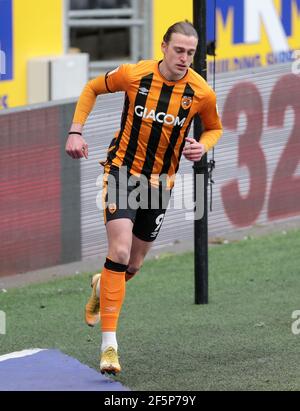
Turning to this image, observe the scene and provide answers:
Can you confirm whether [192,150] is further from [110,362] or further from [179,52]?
[110,362]

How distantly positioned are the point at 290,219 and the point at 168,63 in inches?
207

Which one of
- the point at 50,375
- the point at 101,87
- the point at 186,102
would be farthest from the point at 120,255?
the point at 101,87

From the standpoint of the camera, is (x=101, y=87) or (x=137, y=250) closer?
(x=101, y=87)

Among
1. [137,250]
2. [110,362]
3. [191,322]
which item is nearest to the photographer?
[110,362]

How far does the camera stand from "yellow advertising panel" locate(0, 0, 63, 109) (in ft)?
41.4

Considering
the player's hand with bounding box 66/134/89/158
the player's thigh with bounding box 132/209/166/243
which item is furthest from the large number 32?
the player's hand with bounding box 66/134/89/158

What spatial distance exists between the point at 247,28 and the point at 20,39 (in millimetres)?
3114

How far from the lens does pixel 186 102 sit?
7332 millimetres

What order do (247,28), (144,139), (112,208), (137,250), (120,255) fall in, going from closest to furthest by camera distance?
(120,255)
(112,208)
(144,139)
(137,250)
(247,28)

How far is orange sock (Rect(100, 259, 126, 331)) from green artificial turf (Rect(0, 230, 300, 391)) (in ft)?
1.09

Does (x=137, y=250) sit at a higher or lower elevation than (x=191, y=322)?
higher

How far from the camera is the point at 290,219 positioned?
12.3 m
